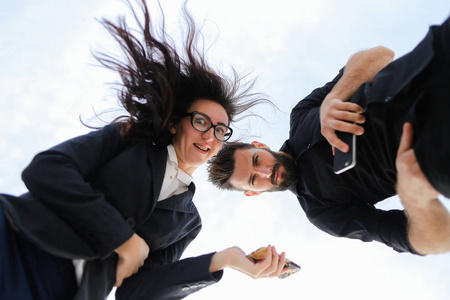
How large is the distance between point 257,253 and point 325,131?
3.12 feet

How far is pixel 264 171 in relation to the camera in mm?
2979

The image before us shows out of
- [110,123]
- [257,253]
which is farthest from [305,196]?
[110,123]

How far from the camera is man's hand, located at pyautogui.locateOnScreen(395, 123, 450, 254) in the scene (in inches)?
62.4

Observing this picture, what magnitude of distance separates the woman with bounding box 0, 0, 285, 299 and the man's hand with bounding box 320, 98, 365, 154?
33.5 inches

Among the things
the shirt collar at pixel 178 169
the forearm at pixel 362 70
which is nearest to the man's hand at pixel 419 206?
the forearm at pixel 362 70

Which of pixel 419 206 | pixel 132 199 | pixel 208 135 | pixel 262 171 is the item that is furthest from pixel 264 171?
pixel 419 206

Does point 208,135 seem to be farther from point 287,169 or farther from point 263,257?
point 263,257

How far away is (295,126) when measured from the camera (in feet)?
9.59

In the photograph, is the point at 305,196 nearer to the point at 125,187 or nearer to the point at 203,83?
the point at 203,83

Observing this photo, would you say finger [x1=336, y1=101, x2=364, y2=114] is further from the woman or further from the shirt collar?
the shirt collar

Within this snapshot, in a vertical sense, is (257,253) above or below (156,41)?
below

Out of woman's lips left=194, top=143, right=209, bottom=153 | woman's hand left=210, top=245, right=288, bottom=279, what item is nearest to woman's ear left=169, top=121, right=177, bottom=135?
woman's lips left=194, top=143, right=209, bottom=153

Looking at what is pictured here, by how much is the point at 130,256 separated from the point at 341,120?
1.59 metres

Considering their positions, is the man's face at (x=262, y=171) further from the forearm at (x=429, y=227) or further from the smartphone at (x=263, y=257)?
the forearm at (x=429, y=227)
